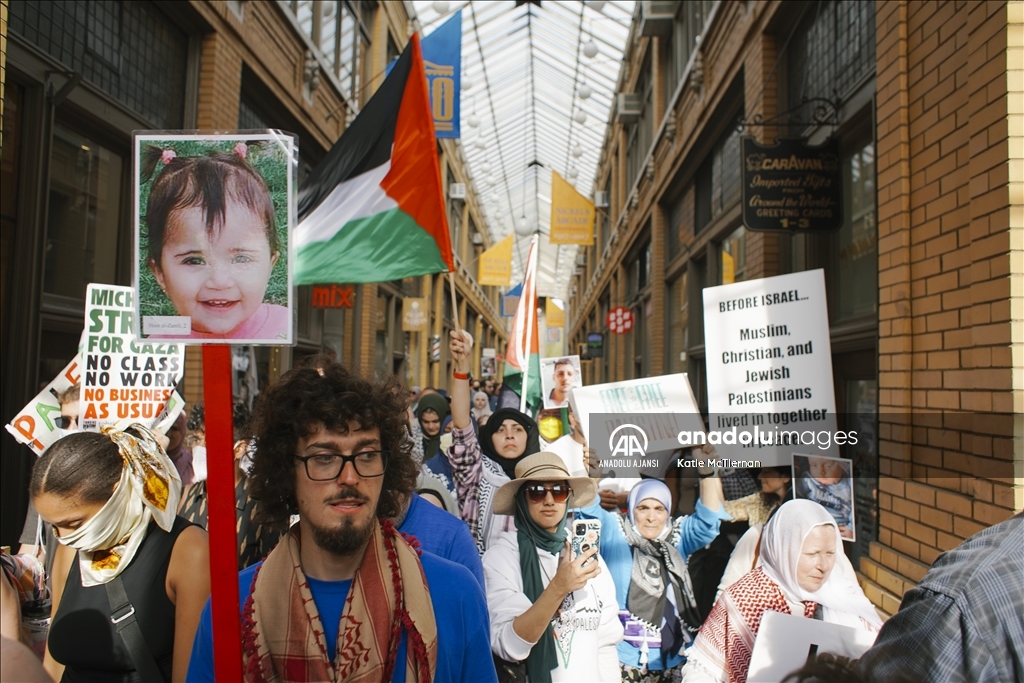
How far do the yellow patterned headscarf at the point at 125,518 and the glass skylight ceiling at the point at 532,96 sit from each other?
12.0 m

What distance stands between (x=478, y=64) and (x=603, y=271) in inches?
383

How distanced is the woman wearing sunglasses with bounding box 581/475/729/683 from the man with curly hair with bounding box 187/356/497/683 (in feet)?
5.75

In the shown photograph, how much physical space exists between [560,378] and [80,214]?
16.5 feet

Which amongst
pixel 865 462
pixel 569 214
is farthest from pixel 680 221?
pixel 865 462

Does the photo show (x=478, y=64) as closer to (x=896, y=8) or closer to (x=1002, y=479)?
(x=896, y=8)

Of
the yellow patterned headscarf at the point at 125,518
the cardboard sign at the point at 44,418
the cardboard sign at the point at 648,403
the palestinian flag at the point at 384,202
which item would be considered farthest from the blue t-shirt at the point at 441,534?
the cardboard sign at the point at 44,418

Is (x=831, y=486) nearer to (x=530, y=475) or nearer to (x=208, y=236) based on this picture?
(x=530, y=475)

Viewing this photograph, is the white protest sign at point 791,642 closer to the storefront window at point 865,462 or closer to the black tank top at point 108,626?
the black tank top at point 108,626

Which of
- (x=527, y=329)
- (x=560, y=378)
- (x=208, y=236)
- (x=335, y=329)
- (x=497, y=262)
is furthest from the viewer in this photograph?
(x=497, y=262)

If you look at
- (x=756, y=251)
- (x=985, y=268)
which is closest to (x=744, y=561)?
(x=985, y=268)

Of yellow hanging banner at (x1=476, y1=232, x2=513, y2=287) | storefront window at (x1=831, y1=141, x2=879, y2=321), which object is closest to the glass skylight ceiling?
yellow hanging banner at (x1=476, y1=232, x2=513, y2=287)

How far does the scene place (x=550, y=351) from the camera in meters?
43.8

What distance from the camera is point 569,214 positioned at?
20.8 metres

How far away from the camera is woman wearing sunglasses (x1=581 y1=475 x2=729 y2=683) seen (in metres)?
3.51
